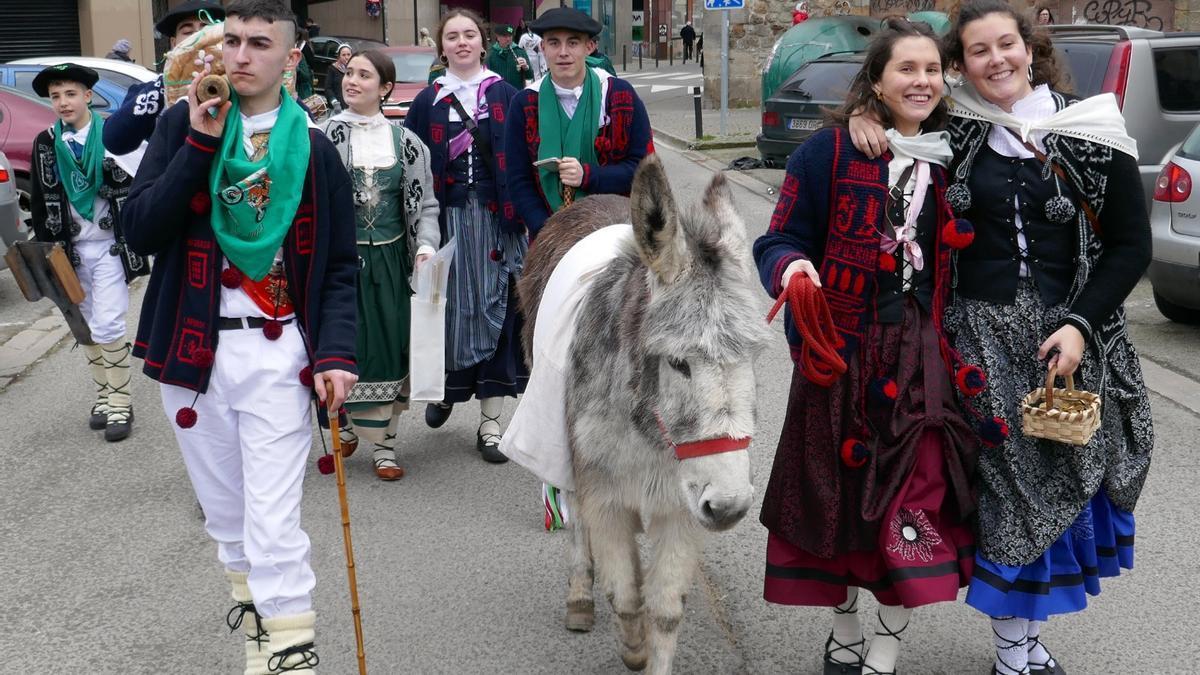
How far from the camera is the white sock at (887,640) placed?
3.78 metres

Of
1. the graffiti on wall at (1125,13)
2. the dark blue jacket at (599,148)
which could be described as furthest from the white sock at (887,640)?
the graffiti on wall at (1125,13)

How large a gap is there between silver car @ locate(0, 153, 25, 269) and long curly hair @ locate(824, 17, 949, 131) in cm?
780

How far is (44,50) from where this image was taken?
26547mm

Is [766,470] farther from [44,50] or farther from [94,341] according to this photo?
[44,50]

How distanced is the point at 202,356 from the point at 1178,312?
796cm

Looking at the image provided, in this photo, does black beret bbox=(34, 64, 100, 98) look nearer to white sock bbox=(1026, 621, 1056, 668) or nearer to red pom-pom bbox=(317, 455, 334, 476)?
red pom-pom bbox=(317, 455, 334, 476)

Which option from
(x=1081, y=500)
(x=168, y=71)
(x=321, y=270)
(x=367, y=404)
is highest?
(x=168, y=71)

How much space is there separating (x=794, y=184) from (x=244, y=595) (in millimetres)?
2124

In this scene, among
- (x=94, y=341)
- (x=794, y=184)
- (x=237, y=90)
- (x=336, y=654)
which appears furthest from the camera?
(x=94, y=341)

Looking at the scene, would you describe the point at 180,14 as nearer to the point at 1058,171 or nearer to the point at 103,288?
the point at 103,288

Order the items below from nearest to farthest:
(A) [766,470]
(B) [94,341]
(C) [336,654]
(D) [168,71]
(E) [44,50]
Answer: (D) [168,71] < (C) [336,654] < (A) [766,470] < (B) [94,341] < (E) [44,50]

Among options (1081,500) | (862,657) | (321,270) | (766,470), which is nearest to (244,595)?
(321,270)

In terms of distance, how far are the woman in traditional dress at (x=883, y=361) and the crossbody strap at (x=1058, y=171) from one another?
0.22 m

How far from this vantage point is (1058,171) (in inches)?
140
